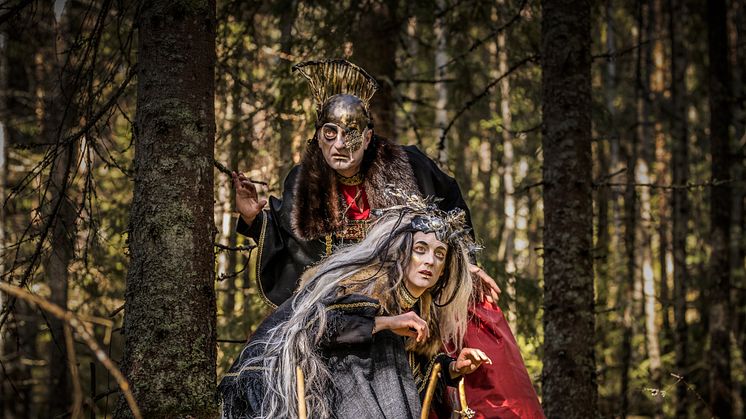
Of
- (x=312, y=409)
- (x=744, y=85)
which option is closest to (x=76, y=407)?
(x=312, y=409)

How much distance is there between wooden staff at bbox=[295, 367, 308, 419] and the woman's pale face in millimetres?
847

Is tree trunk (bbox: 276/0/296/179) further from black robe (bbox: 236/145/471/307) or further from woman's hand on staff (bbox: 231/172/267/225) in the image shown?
woman's hand on staff (bbox: 231/172/267/225)

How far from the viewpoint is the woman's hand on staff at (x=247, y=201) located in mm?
4672

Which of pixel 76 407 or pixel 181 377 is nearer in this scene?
pixel 76 407

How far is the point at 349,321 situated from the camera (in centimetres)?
396

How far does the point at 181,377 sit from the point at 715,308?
27.9 ft

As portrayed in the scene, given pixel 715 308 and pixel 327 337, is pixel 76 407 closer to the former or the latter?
pixel 327 337

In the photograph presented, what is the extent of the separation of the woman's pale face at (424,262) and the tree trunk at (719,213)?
656cm

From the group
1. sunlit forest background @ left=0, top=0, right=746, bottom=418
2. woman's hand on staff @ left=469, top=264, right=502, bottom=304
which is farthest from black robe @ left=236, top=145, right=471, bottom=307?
woman's hand on staff @ left=469, top=264, right=502, bottom=304

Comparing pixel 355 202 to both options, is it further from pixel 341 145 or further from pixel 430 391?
pixel 430 391

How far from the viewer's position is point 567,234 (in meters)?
5.95

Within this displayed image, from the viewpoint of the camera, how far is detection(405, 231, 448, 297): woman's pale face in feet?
14.0

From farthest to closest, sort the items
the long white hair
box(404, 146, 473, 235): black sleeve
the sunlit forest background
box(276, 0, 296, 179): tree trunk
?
box(276, 0, 296, 179): tree trunk → box(404, 146, 473, 235): black sleeve → the sunlit forest background → the long white hair

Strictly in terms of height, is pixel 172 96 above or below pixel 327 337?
above
